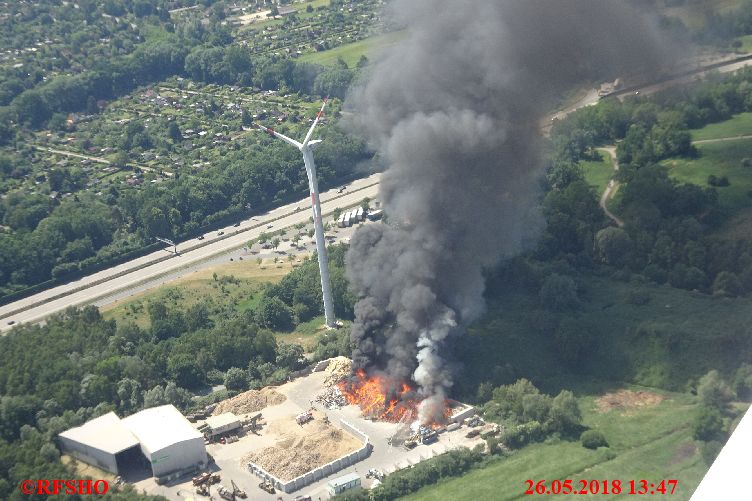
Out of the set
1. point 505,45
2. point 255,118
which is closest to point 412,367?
point 505,45

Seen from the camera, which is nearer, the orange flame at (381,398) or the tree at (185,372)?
the orange flame at (381,398)

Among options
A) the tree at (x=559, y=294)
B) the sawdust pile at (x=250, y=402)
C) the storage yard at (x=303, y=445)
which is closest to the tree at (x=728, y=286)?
the tree at (x=559, y=294)

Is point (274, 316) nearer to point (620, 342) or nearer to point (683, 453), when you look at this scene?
point (620, 342)

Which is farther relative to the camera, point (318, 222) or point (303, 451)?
point (318, 222)

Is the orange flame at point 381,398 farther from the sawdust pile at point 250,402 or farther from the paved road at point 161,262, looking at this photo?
the paved road at point 161,262

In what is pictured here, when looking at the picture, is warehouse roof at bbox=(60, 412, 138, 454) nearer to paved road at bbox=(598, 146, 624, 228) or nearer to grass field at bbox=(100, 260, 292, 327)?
grass field at bbox=(100, 260, 292, 327)

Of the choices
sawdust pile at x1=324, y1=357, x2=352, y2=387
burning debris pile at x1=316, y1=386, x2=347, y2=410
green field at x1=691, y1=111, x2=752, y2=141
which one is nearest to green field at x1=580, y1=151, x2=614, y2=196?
green field at x1=691, y1=111, x2=752, y2=141

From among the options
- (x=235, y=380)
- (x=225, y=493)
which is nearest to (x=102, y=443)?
(x=225, y=493)
